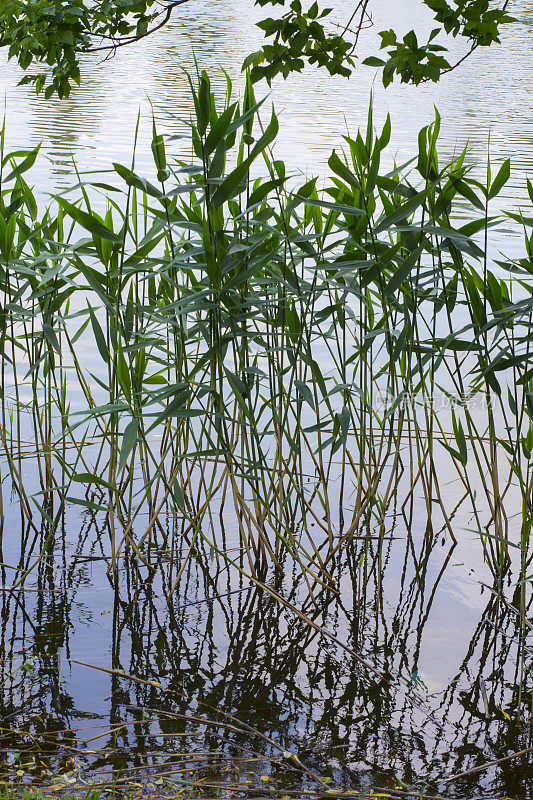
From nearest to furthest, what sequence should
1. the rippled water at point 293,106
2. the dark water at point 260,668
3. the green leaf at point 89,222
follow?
the dark water at point 260,668, the green leaf at point 89,222, the rippled water at point 293,106

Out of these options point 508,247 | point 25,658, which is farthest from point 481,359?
point 508,247

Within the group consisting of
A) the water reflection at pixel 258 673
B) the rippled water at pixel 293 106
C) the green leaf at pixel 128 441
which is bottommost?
the water reflection at pixel 258 673

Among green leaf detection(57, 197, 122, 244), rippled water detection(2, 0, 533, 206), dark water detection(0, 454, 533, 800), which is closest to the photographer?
dark water detection(0, 454, 533, 800)

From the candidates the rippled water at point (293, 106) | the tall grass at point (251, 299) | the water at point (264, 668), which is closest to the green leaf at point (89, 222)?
the tall grass at point (251, 299)

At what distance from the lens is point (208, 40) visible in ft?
62.0

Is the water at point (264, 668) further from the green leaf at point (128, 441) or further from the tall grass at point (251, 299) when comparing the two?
the green leaf at point (128, 441)

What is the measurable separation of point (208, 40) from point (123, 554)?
1815cm

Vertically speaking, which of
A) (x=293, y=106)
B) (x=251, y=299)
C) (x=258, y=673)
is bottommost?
(x=258, y=673)

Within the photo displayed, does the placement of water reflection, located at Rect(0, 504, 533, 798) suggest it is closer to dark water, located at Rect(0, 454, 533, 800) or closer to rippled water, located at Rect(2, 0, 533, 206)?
dark water, located at Rect(0, 454, 533, 800)

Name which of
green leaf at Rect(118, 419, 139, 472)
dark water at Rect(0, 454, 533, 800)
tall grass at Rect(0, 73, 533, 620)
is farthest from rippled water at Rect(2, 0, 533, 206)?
dark water at Rect(0, 454, 533, 800)

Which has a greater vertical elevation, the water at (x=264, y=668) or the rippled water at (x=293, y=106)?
the rippled water at (x=293, y=106)

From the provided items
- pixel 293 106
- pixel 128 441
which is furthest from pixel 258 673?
pixel 293 106

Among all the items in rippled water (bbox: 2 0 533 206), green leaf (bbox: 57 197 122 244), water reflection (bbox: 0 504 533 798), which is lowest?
water reflection (bbox: 0 504 533 798)

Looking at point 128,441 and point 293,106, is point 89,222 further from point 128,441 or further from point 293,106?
point 293,106
